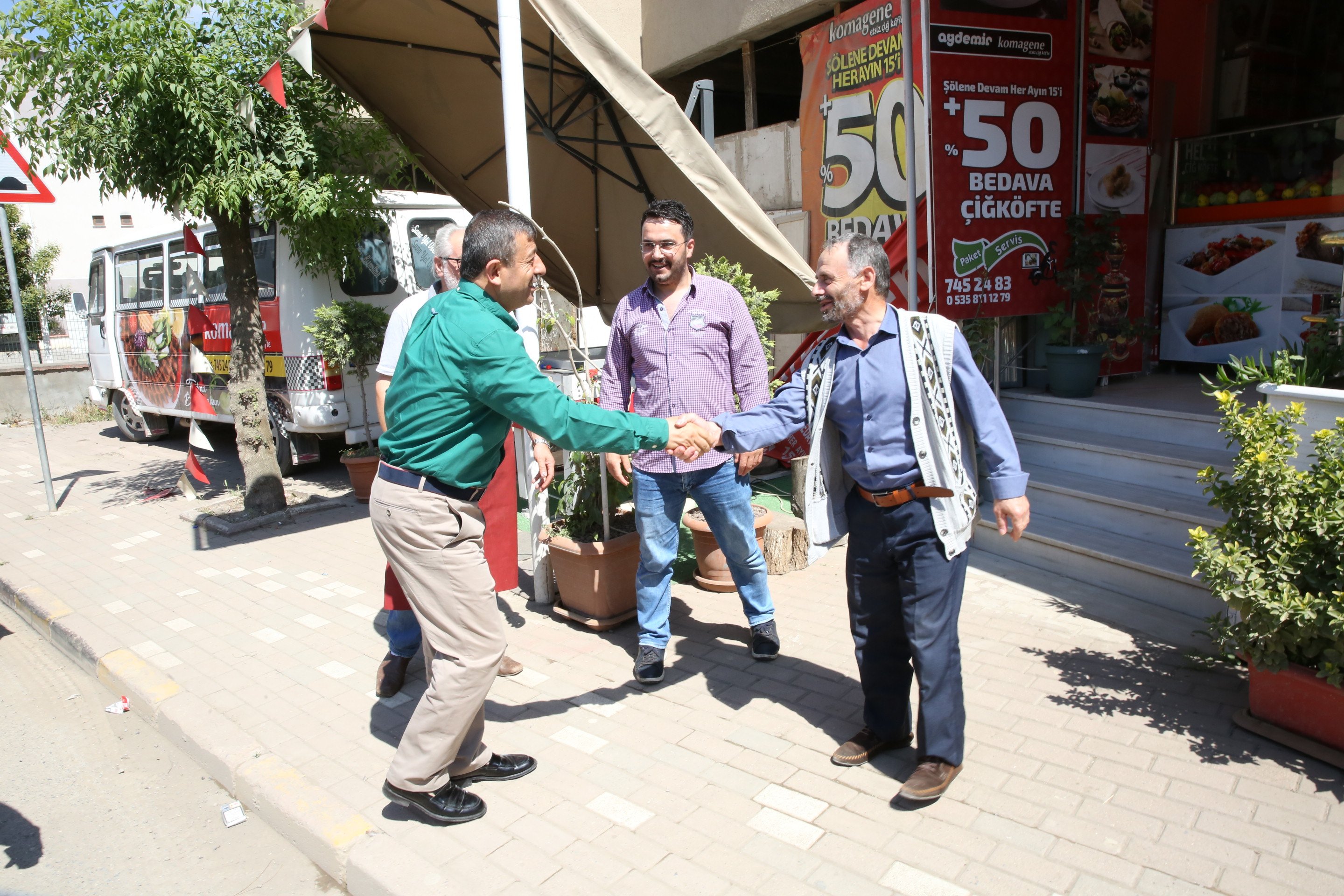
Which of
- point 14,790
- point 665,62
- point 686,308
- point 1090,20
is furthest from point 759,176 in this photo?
point 14,790

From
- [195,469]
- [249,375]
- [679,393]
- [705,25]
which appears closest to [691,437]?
[679,393]

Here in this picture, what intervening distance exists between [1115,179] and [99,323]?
42.4ft

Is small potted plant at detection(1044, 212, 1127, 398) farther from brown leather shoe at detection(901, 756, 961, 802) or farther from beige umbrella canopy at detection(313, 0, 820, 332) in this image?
brown leather shoe at detection(901, 756, 961, 802)

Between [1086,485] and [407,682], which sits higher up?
[1086,485]

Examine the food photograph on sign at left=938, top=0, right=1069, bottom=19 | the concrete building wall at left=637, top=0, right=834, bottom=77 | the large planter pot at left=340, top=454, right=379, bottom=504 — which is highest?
the concrete building wall at left=637, top=0, right=834, bottom=77

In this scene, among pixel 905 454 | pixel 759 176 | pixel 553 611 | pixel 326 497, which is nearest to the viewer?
pixel 905 454

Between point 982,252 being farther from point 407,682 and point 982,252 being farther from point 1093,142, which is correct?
point 407,682

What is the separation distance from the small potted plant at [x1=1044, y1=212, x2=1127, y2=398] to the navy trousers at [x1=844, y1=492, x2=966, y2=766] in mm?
3895

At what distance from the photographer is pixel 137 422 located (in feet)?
40.5

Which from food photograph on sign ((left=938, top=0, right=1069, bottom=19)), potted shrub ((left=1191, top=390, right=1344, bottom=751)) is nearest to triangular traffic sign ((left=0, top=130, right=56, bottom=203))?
food photograph on sign ((left=938, top=0, right=1069, bottom=19))

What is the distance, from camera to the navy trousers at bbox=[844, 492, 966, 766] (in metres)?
2.99

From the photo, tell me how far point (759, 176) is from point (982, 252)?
4.45m

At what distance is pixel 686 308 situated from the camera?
399 cm

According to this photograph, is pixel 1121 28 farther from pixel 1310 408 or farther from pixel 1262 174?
pixel 1310 408
